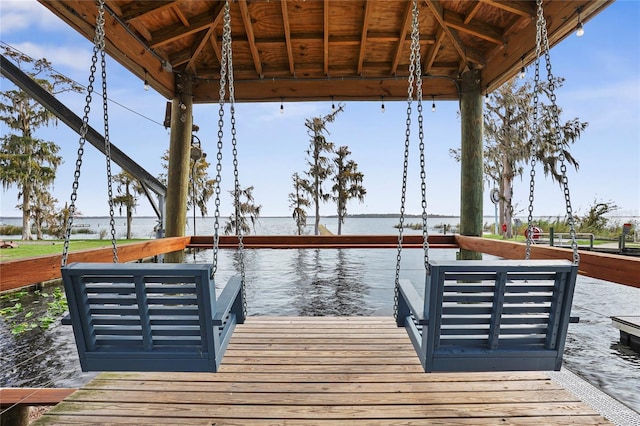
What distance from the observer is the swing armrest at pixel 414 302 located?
156cm

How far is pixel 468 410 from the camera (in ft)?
5.43

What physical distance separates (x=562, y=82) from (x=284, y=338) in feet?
64.7

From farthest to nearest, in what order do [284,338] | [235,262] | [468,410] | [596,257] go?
1. [235,262]
2. [284,338]
3. [596,257]
4. [468,410]

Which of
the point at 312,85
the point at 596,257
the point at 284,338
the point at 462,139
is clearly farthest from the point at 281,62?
the point at 596,257

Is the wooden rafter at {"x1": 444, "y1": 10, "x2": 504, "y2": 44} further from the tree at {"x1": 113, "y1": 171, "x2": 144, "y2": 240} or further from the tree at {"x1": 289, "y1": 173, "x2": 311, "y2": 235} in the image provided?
the tree at {"x1": 113, "y1": 171, "x2": 144, "y2": 240}

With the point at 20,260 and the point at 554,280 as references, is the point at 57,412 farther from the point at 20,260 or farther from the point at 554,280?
the point at 554,280

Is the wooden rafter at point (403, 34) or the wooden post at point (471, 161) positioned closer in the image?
the wooden rafter at point (403, 34)

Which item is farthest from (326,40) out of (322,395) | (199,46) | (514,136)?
(514,136)

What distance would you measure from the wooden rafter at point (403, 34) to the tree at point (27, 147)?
536 inches

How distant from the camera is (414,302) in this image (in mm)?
1731

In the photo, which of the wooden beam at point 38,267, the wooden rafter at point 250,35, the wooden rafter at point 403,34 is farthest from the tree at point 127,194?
the wooden beam at point 38,267

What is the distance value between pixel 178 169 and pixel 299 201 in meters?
12.2

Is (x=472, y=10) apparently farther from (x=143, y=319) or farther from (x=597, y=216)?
(x=597, y=216)

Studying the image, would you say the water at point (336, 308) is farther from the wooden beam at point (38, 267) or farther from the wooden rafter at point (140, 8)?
the wooden rafter at point (140, 8)
